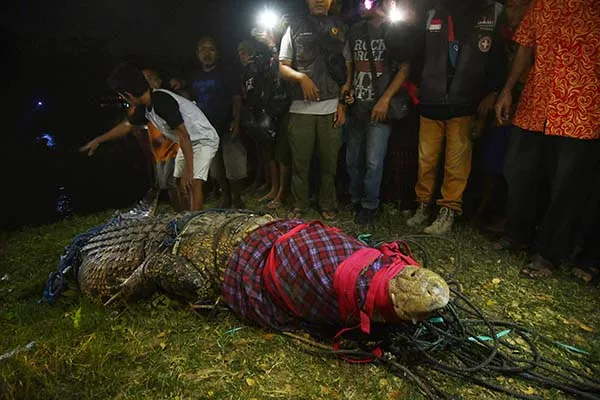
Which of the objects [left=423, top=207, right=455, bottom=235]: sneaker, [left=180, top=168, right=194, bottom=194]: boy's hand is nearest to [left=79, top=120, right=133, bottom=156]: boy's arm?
[left=180, top=168, right=194, bottom=194]: boy's hand

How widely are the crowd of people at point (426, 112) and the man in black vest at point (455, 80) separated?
11 mm

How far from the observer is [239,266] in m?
2.26

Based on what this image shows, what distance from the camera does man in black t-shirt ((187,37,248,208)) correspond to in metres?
4.68

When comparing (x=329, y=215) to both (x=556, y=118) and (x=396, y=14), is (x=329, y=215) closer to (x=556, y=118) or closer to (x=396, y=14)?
(x=396, y=14)

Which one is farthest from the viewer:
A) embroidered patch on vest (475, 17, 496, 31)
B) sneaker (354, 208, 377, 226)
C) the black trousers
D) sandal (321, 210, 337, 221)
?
sandal (321, 210, 337, 221)

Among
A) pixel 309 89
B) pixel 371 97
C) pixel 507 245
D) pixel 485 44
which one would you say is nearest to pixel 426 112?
pixel 371 97

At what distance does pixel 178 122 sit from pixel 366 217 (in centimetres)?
223

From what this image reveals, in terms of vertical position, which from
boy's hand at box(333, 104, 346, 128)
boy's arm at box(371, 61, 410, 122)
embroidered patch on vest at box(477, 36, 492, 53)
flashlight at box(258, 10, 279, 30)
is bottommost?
boy's hand at box(333, 104, 346, 128)

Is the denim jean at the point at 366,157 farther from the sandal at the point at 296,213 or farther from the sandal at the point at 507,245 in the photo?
the sandal at the point at 507,245

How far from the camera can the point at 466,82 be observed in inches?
135

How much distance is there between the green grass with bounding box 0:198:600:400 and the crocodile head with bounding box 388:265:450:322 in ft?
1.58

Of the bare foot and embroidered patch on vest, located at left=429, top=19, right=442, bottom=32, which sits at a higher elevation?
embroidered patch on vest, located at left=429, top=19, right=442, bottom=32

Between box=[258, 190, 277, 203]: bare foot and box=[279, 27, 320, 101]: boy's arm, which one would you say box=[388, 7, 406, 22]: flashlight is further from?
box=[258, 190, 277, 203]: bare foot

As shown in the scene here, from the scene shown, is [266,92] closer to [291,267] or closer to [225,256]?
[225,256]
